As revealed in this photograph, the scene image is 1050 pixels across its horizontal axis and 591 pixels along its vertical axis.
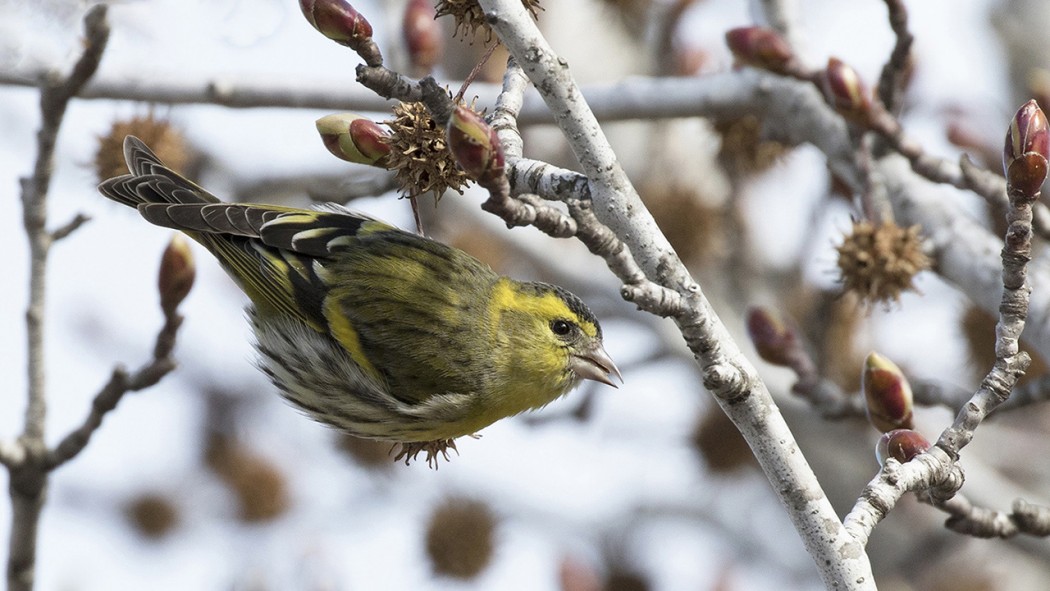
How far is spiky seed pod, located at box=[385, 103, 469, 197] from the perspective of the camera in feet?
9.19

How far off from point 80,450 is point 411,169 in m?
1.44

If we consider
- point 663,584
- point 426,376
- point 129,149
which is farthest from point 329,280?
point 663,584

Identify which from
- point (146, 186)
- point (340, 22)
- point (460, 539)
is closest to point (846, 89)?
point (340, 22)

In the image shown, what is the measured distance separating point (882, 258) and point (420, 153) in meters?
1.89

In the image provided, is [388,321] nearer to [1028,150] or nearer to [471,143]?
[471,143]

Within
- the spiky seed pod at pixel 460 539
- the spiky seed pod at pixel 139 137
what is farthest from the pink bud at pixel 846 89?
the spiky seed pod at pixel 460 539

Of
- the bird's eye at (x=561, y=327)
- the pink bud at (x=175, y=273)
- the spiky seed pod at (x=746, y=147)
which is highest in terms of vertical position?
the spiky seed pod at (x=746, y=147)

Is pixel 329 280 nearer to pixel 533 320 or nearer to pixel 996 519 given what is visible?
pixel 533 320

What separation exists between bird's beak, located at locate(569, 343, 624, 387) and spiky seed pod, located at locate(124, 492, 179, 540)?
15.4 feet

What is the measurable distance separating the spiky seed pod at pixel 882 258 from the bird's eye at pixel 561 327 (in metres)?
1.05

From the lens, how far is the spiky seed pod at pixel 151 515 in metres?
7.49

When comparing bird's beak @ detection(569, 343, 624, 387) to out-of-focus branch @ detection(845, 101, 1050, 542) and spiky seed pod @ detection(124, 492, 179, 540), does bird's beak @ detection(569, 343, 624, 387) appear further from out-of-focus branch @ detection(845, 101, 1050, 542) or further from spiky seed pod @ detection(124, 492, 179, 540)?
spiky seed pod @ detection(124, 492, 179, 540)

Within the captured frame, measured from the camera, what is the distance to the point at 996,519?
10.3 feet

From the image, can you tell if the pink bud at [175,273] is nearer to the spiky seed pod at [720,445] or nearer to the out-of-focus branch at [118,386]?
the out-of-focus branch at [118,386]
